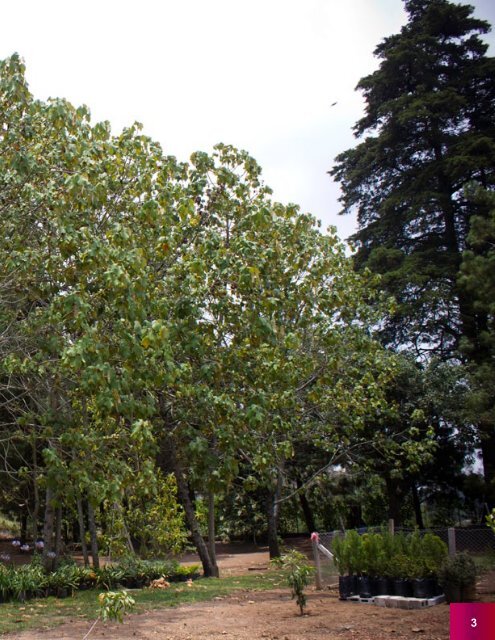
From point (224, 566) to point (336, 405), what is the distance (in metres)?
7.97

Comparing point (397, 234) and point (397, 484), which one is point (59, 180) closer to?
point (397, 484)

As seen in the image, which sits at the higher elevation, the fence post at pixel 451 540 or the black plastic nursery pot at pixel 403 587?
the fence post at pixel 451 540

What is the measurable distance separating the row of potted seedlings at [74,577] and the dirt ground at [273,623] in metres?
2.74

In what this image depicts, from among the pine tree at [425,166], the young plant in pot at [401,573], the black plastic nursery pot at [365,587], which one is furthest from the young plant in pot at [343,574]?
the pine tree at [425,166]

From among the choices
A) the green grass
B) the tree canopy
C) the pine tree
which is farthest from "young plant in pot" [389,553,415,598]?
the pine tree

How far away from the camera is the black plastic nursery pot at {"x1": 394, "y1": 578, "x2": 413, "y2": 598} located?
10.1 metres

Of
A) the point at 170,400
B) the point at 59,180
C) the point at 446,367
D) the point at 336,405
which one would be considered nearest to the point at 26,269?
the point at 59,180

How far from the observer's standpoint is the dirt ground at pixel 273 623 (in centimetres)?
811

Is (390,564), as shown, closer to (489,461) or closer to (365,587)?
(365,587)

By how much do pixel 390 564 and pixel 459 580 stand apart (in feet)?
3.91

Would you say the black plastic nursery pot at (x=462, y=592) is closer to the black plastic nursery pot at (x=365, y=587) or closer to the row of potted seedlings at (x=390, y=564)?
the row of potted seedlings at (x=390, y=564)

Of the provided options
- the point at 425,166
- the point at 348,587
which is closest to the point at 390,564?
the point at 348,587

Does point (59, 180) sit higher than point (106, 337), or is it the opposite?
point (59, 180)

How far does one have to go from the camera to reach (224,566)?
1988 centimetres
